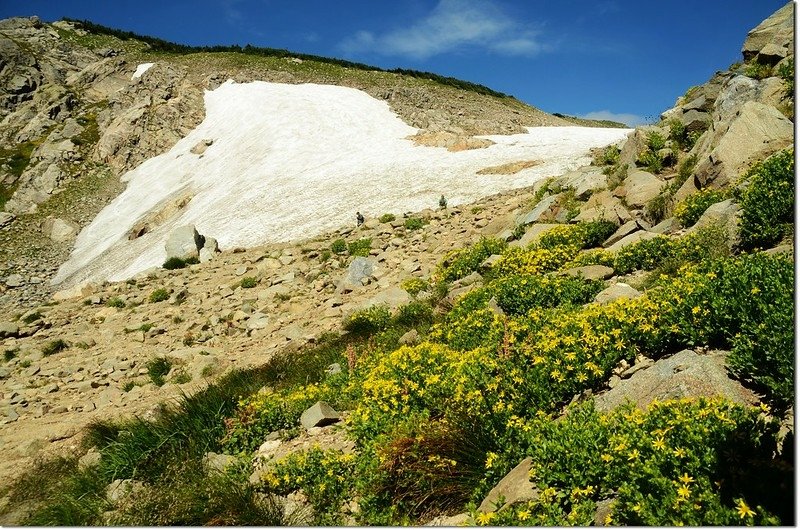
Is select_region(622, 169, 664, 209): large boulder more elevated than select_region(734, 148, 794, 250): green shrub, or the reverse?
select_region(622, 169, 664, 209): large boulder

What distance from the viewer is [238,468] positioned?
654 cm

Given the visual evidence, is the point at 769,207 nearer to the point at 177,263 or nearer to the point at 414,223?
the point at 414,223

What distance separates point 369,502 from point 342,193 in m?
25.1

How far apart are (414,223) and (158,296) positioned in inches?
419

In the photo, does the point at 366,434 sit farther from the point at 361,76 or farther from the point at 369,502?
the point at 361,76

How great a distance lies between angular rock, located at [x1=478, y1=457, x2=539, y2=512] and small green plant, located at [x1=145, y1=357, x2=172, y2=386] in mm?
11124

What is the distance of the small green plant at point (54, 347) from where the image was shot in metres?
→ 16.1

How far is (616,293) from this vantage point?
820cm

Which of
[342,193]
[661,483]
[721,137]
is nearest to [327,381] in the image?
[661,483]

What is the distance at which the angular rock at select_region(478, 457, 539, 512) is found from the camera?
4410 mm

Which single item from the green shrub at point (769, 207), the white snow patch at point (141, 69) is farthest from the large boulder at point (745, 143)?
the white snow patch at point (141, 69)

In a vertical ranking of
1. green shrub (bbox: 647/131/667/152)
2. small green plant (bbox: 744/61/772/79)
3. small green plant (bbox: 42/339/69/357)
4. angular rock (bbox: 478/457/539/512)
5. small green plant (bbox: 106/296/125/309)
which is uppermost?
small green plant (bbox: 744/61/772/79)

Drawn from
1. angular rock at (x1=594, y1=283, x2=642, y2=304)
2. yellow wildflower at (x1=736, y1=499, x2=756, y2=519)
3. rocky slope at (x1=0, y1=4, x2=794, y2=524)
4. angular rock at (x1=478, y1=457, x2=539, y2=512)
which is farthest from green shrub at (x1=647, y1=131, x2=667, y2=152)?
yellow wildflower at (x1=736, y1=499, x2=756, y2=519)

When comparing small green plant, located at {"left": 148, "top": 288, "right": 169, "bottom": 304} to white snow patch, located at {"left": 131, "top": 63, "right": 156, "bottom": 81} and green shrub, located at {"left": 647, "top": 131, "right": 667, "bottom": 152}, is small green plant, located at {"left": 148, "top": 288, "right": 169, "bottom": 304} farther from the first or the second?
white snow patch, located at {"left": 131, "top": 63, "right": 156, "bottom": 81}
